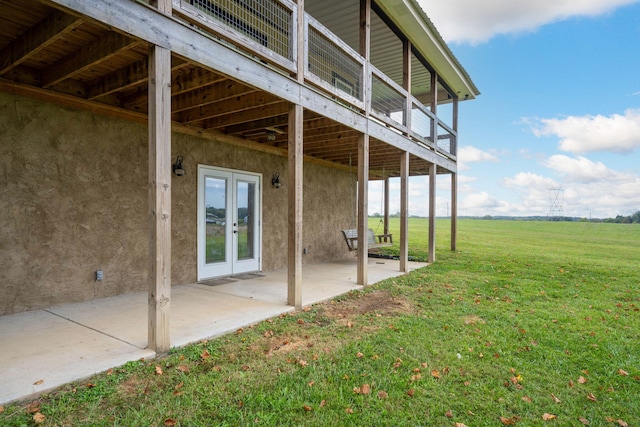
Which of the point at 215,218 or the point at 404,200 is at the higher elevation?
the point at 404,200

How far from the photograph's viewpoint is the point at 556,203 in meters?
57.4

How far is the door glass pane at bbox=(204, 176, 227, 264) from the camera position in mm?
6512

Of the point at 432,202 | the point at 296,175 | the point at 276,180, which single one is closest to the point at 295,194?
the point at 296,175

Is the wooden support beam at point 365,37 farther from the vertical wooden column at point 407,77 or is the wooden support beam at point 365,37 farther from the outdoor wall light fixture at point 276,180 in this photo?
the outdoor wall light fixture at point 276,180

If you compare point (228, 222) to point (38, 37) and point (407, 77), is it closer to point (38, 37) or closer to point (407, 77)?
point (38, 37)

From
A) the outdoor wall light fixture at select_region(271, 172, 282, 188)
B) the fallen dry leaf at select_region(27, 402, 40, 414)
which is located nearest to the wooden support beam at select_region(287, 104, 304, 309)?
the fallen dry leaf at select_region(27, 402, 40, 414)

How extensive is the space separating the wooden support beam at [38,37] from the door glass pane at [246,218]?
13.3ft

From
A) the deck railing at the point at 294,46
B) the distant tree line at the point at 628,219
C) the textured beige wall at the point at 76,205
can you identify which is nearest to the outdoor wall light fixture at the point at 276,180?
the textured beige wall at the point at 76,205

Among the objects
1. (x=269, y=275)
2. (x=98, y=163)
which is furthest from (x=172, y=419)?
(x=269, y=275)

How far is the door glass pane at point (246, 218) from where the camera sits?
7183mm

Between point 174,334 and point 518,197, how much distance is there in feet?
171

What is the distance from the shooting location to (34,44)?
3242 mm

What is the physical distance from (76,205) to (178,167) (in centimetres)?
166

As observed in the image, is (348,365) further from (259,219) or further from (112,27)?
(259,219)
